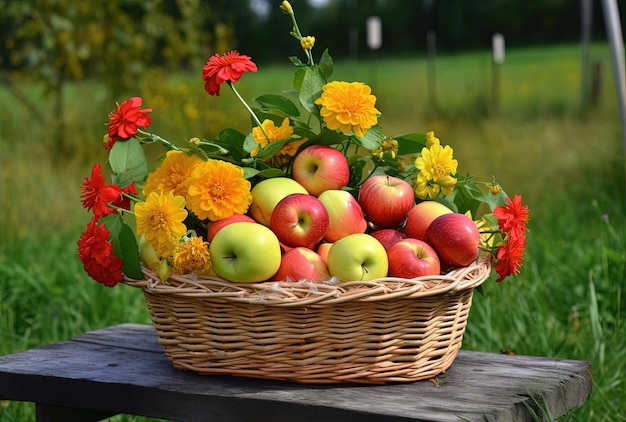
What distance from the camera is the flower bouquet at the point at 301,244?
5.64 feet

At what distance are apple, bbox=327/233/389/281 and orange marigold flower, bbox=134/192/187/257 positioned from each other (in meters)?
0.30

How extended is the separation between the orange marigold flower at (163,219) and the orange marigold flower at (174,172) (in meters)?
0.10

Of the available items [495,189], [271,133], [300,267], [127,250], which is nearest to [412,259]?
[300,267]

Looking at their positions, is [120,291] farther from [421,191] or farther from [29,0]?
[29,0]

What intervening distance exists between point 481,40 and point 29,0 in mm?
15902

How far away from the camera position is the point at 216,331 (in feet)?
5.87

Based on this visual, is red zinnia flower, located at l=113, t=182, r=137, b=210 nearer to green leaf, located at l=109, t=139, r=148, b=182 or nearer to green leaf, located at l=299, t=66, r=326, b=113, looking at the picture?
green leaf, located at l=109, t=139, r=148, b=182

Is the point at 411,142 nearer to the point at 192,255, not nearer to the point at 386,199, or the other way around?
the point at 386,199

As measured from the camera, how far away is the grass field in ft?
9.50

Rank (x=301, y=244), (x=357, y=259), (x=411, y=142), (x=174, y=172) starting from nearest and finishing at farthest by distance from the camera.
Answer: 1. (x=357, y=259)
2. (x=301, y=244)
3. (x=174, y=172)
4. (x=411, y=142)

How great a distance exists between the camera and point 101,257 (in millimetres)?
1820

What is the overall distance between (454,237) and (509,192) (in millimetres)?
3510

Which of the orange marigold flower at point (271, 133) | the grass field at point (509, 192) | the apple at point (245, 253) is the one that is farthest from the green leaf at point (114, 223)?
the grass field at point (509, 192)

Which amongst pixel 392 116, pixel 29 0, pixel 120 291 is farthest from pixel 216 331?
pixel 392 116
